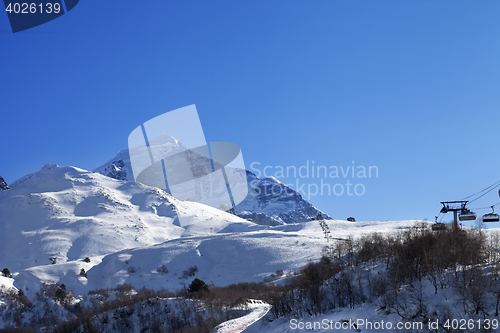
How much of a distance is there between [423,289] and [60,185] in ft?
604

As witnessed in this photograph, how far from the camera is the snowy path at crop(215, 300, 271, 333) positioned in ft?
176

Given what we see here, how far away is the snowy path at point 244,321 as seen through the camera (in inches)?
2116

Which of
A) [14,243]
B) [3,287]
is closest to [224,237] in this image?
[3,287]

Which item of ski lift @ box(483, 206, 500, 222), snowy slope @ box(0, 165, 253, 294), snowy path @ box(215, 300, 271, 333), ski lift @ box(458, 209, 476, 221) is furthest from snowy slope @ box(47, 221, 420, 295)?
ski lift @ box(483, 206, 500, 222)

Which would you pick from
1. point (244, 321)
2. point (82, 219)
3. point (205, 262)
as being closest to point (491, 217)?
point (244, 321)

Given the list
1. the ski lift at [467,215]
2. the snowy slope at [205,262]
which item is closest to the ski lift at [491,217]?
the ski lift at [467,215]

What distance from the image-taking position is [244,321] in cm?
5766

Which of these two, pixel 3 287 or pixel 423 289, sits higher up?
pixel 423 289

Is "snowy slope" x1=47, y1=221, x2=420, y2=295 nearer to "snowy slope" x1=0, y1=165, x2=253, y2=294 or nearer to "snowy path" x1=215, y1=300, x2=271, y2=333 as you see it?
"snowy slope" x1=0, y1=165, x2=253, y2=294

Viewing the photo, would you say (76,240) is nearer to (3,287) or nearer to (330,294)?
(3,287)

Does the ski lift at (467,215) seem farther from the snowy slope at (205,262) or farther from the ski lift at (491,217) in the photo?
the snowy slope at (205,262)

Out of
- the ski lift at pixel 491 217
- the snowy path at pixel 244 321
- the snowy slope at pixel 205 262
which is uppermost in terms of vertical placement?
the ski lift at pixel 491 217

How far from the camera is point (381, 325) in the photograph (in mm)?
30625

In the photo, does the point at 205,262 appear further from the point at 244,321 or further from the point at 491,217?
the point at 491,217
